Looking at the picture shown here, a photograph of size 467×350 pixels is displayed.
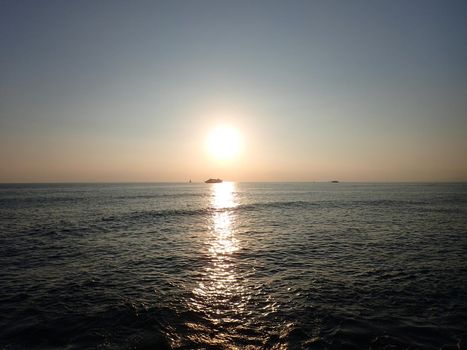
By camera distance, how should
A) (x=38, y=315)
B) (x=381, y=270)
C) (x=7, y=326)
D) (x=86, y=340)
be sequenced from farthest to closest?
(x=381, y=270)
(x=38, y=315)
(x=7, y=326)
(x=86, y=340)

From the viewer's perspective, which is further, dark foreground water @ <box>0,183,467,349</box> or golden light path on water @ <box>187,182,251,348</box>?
golden light path on water @ <box>187,182,251,348</box>

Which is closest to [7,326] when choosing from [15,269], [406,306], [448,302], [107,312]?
[107,312]

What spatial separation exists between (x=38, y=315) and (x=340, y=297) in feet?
49.5

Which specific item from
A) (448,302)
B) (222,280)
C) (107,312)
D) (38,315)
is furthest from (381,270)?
(38,315)

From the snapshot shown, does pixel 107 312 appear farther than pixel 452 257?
No

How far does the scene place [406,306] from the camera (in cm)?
1466

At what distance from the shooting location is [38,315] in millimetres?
13891

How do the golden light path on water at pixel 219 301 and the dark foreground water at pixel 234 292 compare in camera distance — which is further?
the golden light path on water at pixel 219 301

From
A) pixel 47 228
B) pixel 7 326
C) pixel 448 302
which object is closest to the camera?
pixel 7 326

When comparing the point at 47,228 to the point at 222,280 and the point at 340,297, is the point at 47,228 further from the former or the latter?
the point at 340,297

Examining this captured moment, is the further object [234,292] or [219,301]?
[234,292]

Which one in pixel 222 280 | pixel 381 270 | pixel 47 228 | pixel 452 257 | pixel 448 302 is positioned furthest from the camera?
pixel 47 228

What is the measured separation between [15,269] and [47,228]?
2108cm

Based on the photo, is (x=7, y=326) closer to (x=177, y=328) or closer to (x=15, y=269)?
(x=177, y=328)
